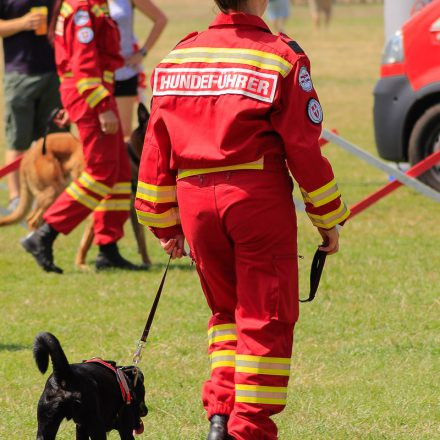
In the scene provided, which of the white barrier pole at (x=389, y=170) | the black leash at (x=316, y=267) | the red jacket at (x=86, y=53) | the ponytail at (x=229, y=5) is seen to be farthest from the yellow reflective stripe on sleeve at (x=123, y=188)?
the ponytail at (x=229, y=5)

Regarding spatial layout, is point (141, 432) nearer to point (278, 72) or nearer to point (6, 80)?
point (278, 72)

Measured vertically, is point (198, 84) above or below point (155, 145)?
above

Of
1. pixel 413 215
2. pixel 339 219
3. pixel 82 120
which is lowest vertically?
pixel 413 215

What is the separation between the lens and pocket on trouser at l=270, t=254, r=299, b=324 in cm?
429

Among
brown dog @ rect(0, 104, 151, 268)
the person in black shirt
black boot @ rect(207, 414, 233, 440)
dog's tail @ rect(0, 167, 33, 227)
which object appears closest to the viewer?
black boot @ rect(207, 414, 233, 440)

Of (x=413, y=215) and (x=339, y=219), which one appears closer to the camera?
(x=339, y=219)

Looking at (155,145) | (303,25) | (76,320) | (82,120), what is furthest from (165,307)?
(303,25)

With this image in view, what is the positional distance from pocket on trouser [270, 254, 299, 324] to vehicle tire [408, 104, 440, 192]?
627 centimetres

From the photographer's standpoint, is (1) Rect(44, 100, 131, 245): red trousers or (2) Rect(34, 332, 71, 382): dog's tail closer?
(2) Rect(34, 332, 71, 382): dog's tail

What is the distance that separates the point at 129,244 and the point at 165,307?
2310 millimetres

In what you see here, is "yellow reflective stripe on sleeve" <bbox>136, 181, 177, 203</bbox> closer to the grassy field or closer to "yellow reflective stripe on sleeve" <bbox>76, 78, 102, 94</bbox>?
the grassy field

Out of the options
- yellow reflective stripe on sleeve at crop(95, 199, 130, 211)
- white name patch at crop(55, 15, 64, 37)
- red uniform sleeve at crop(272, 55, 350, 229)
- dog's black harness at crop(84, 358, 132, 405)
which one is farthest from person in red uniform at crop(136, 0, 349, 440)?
yellow reflective stripe on sleeve at crop(95, 199, 130, 211)

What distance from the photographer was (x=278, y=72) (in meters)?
4.16

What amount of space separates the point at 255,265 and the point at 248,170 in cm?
32
